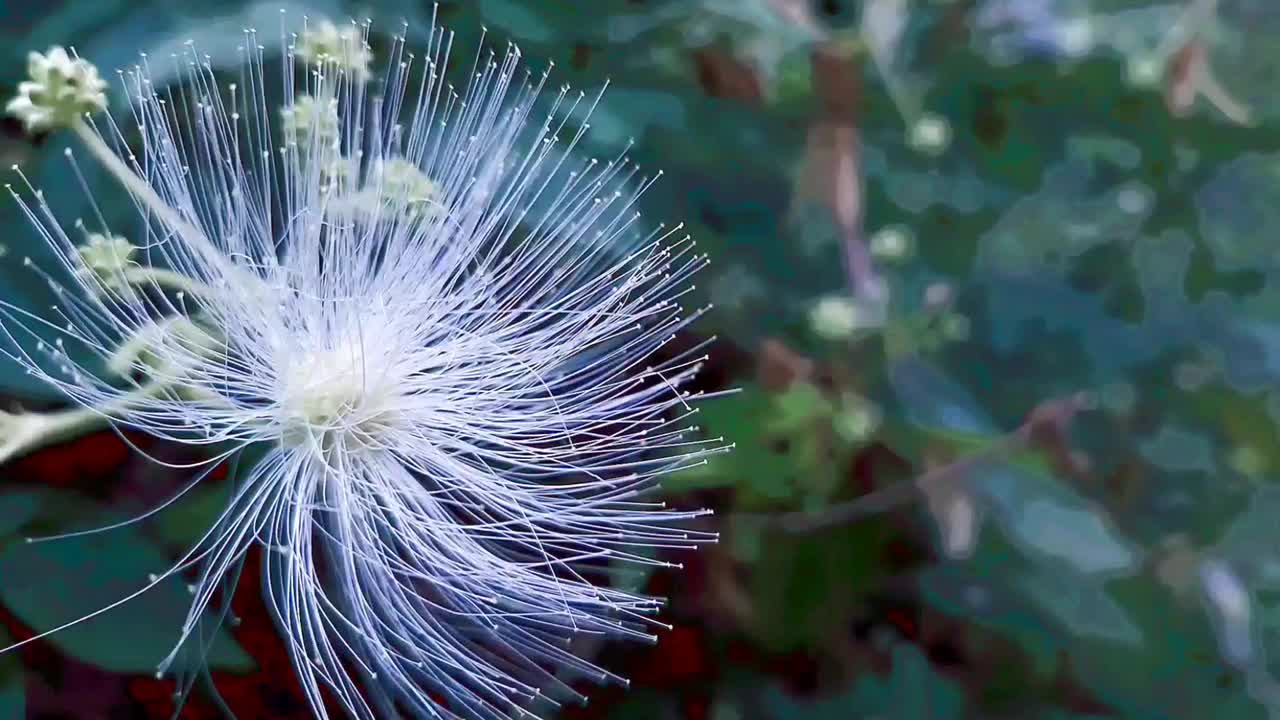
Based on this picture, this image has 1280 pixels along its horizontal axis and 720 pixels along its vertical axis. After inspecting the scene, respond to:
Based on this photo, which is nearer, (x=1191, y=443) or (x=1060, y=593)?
(x=1060, y=593)

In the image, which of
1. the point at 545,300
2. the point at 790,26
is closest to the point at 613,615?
the point at 545,300

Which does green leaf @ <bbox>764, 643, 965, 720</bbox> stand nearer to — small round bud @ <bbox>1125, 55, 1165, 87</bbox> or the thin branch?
the thin branch

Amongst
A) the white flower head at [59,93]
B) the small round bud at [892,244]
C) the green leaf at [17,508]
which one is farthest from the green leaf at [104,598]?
the small round bud at [892,244]

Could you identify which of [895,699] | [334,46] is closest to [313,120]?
[334,46]

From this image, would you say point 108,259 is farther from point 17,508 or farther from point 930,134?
point 930,134

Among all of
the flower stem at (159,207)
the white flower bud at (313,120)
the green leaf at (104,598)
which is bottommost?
the green leaf at (104,598)

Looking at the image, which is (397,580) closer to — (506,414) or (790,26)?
(506,414)

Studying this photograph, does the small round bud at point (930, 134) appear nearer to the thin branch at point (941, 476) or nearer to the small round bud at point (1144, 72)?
the small round bud at point (1144, 72)
